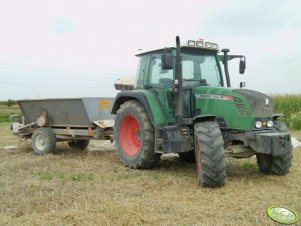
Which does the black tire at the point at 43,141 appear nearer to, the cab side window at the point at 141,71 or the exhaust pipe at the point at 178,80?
the cab side window at the point at 141,71

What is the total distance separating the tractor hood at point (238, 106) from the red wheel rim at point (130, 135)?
1727 mm

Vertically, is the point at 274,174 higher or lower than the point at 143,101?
lower

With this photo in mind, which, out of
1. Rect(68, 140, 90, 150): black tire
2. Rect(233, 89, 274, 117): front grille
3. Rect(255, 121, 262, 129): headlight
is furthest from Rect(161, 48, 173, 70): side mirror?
Rect(68, 140, 90, 150): black tire

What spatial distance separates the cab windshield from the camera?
753cm

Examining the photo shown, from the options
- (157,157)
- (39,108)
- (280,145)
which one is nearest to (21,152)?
(39,108)

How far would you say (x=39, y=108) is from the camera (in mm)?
10492

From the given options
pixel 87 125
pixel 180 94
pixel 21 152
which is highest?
pixel 180 94

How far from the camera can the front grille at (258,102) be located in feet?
22.0

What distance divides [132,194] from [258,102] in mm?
2487

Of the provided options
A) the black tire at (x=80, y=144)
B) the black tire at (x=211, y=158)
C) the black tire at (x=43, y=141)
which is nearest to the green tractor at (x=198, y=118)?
the black tire at (x=211, y=158)

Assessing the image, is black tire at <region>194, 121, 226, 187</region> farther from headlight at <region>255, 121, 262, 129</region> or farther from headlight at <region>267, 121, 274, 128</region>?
headlight at <region>267, 121, 274, 128</region>

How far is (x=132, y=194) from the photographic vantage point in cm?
584

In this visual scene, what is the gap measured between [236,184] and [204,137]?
883 mm

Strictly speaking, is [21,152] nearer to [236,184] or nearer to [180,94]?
[180,94]
